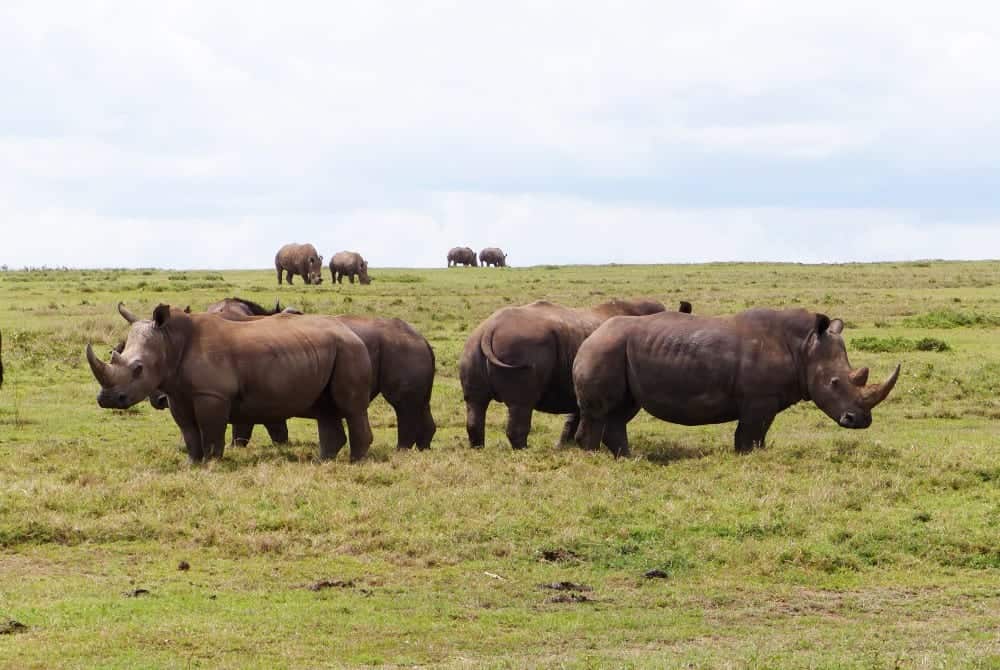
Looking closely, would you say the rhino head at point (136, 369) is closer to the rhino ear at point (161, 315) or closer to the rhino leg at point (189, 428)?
the rhino ear at point (161, 315)

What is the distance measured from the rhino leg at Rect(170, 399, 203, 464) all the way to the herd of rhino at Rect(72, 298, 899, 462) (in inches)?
0.5

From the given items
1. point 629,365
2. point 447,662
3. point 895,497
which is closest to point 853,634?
point 447,662

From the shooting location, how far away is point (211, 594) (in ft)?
31.1

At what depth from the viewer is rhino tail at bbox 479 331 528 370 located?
15547 mm

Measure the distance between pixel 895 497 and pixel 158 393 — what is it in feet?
24.8

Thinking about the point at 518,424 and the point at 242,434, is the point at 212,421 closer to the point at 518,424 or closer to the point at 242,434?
the point at 242,434

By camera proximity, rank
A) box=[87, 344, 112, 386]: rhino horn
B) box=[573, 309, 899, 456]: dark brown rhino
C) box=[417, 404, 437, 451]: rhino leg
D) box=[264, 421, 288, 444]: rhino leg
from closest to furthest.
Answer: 1. box=[87, 344, 112, 386]: rhino horn
2. box=[573, 309, 899, 456]: dark brown rhino
3. box=[417, 404, 437, 451]: rhino leg
4. box=[264, 421, 288, 444]: rhino leg

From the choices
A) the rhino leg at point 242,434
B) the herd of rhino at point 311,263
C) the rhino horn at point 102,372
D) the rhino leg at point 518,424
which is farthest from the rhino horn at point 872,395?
the herd of rhino at point 311,263

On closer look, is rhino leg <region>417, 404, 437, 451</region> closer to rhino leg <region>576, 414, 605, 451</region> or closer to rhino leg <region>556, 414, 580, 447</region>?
rhino leg <region>556, 414, 580, 447</region>

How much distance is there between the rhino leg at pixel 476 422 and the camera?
52.6 ft

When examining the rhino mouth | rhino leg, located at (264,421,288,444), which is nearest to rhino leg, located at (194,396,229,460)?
rhino leg, located at (264,421,288,444)

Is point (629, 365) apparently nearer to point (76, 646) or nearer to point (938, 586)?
point (938, 586)

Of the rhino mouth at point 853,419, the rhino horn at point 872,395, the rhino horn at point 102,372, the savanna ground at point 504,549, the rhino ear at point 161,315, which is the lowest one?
the savanna ground at point 504,549

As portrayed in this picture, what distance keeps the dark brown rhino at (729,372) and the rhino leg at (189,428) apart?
3.94m
